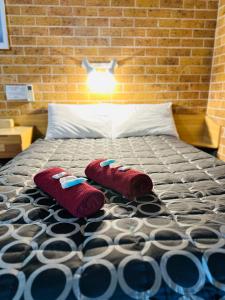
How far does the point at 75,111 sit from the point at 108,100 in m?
0.48

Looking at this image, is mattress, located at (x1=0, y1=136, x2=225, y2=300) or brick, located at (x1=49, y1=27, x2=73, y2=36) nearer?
mattress, located at (x1=0, y1=136, x2=225, y2=300)

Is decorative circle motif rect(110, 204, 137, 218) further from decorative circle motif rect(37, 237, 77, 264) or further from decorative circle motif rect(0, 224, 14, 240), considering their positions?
decorative circle motif rect(0, 224, 14, 240)

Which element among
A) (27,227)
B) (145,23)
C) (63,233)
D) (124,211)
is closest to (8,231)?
(27,227)

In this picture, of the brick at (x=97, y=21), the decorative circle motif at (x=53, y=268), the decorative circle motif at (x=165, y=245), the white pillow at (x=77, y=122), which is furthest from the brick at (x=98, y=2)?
the decorative circle motif at (x=53, y=268)

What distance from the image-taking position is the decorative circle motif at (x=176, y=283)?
1.81 feet

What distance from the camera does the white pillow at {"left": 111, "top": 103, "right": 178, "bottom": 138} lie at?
7.50 ft

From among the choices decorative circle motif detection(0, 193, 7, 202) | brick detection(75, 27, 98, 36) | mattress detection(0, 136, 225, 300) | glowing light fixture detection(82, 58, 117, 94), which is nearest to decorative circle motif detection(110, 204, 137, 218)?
mattress detection(0, 136, 225, 300)

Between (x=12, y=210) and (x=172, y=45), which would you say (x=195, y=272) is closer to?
(x=12, y=210)

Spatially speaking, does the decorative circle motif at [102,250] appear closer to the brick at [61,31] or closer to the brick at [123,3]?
the brick at [61,31]

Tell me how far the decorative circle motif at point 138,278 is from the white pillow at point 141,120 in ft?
5.66

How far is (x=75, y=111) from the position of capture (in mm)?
2336

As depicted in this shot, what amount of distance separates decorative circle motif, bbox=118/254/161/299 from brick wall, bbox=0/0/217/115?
220cm

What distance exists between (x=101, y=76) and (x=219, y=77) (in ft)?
4.21

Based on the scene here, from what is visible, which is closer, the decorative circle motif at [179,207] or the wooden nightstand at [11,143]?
the decorative circle motif at [179,207]
